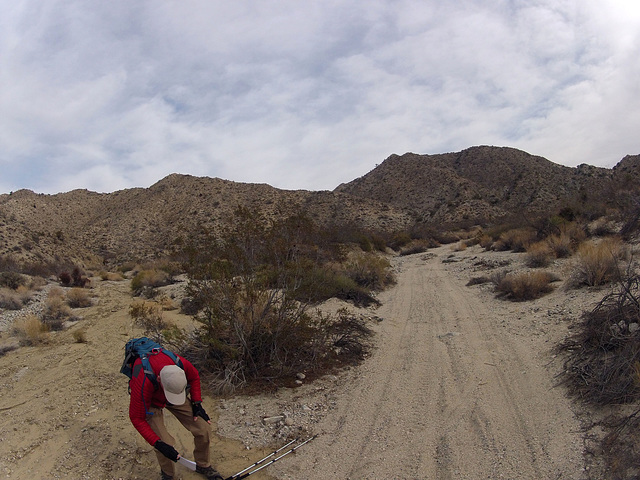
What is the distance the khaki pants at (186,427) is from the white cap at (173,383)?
11.3 inches

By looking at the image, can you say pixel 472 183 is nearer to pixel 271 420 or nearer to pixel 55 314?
pixel 55 314

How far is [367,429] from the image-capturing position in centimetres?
523

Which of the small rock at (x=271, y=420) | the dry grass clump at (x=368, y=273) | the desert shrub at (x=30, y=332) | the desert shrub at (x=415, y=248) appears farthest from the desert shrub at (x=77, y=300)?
the desert shrub at (x=415, y=248)

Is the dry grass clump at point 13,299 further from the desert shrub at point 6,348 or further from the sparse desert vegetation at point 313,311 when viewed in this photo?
the desert shrub at point 6,348

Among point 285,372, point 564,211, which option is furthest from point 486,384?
point 564,211

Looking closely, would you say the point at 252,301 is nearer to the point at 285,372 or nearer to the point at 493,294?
the point at 285,372

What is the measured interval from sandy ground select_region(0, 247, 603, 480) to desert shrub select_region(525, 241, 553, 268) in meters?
3.97

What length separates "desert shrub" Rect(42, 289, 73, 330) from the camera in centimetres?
1241

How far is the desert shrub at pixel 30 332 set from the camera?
10.7 meters

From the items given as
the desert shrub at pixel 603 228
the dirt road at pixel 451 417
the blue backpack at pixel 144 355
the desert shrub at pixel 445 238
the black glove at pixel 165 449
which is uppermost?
the desert shrub at pixel 445 238

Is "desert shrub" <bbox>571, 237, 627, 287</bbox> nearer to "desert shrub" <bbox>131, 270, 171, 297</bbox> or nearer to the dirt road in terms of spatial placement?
the dirt road

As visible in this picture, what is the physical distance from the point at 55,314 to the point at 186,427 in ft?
38.0

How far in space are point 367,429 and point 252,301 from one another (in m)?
2.78

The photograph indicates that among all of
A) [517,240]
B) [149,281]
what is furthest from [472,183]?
[149,281]
